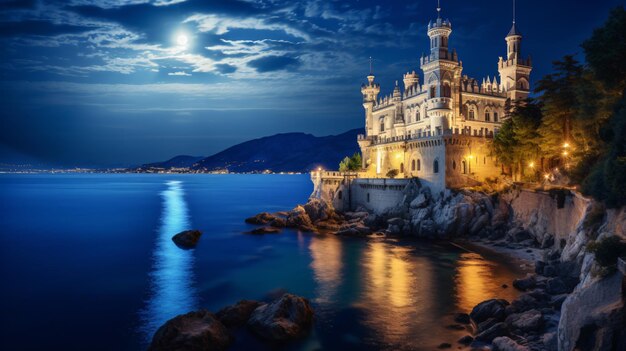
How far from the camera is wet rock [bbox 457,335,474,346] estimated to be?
19.8m

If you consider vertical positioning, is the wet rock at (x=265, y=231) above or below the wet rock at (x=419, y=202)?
below

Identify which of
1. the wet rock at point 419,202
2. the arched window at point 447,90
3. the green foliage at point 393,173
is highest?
the arched window at point 447,90

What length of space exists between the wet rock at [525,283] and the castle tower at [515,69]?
133ft

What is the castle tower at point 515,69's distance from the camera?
61.3m

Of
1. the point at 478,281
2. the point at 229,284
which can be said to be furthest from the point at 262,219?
the point at 478,281

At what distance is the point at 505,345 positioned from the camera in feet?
59.2

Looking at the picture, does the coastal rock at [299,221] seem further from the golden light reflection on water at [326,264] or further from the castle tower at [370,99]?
the castle tower at [370,99]

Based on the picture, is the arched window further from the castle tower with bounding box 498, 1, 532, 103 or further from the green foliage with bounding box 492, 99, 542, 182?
the castle tower with bounding box 498, 1, 532, 103

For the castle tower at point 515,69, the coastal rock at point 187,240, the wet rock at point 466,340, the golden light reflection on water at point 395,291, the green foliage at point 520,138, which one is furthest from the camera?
the castle tower at point 515,69

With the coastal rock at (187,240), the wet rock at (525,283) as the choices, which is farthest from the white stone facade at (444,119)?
the coastal rock at (187,240)

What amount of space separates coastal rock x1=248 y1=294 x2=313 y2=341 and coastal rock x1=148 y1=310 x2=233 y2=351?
1599mm

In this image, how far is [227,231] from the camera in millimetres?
55562

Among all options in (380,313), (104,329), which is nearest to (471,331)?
(380,313)

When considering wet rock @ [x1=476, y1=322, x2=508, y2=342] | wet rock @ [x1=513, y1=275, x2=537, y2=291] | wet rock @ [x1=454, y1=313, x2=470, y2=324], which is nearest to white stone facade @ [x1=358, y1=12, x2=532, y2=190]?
wet rock @ [x1=513, y1=275, x2=537, y2=291]
